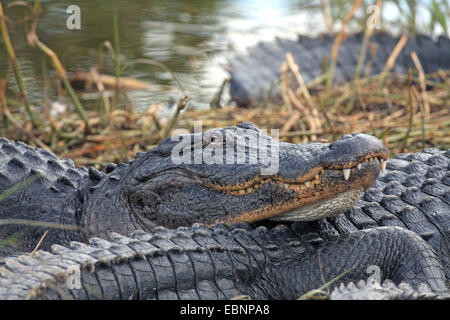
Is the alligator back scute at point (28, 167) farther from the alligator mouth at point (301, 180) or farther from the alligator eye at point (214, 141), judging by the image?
the alligator mouth at point (301, 180)

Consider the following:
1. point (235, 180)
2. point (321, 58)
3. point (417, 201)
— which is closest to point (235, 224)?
point (235, 180)

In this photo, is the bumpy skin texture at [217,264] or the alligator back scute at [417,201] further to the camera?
the alligator back scute at [417,201]

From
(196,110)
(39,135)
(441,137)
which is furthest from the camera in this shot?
(196,110)

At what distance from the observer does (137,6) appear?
692 cm

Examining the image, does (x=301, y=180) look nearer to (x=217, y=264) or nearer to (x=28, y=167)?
(x=217, y=264)

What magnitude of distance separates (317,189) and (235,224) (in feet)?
1.20

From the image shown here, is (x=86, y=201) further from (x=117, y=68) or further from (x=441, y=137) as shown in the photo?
(x=441, y=137)

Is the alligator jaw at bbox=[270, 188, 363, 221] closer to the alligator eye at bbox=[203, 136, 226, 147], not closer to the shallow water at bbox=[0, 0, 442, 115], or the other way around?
the alligator eye at bbox=[203, 136, 226, 147]

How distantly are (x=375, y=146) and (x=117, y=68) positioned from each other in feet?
6.85

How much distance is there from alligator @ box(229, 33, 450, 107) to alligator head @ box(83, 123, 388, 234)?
302 cm

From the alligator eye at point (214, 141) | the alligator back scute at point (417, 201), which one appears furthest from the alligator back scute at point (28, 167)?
the alligator back scute at point (417, 201)

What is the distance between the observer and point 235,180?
8.09ft

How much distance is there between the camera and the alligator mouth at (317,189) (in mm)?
2262
